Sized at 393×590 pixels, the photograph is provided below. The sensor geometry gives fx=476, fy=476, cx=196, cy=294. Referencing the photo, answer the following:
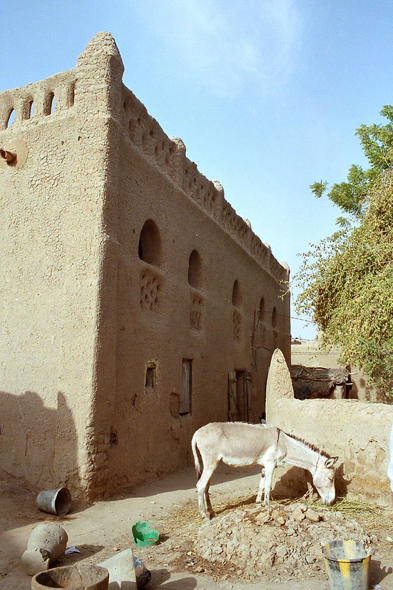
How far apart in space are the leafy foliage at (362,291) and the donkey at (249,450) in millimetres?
3261

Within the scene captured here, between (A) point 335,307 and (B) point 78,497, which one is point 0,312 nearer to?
(B) point 78,497

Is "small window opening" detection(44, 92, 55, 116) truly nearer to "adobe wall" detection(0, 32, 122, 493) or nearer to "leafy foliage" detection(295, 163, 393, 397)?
"adobe wall" detection(0, 32, 122, 493)

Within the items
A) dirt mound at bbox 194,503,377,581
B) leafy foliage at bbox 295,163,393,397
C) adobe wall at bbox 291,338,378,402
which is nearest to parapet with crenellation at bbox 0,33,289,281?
leafy foliage at bbox 295,163,393,397

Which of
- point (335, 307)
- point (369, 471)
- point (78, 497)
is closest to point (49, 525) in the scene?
point (78, 497)

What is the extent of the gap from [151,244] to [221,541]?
6841mm

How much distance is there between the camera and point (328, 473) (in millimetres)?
6707

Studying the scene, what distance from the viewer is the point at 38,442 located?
26.3 feet

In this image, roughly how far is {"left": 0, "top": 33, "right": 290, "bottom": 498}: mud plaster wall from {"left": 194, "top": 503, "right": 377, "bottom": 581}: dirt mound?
2914 millimetres

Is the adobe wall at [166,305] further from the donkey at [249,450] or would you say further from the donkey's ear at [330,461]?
the donkey's ear at [330,461]

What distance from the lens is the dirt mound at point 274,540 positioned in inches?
196

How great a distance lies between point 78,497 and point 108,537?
1.51 m

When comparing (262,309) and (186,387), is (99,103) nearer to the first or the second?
(186,387)

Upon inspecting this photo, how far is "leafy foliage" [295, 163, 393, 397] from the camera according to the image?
31.1ft

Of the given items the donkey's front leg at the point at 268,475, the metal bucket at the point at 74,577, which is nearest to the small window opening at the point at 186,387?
the donkey's front leg at the point at 268,475
